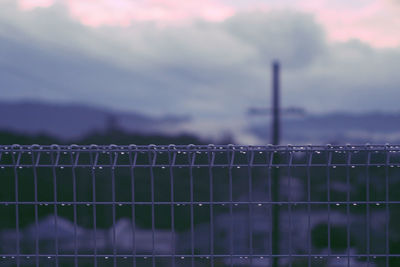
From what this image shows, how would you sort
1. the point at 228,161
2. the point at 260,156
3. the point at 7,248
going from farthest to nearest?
the point at 7,248
the point at 260,156
the point at 228,161

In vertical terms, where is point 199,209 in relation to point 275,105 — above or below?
→ below

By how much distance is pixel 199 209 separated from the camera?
2.31 metres

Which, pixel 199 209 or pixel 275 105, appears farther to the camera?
pixel 275 105

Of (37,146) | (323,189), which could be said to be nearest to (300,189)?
(323,189)

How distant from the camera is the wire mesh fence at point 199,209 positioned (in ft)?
6.40

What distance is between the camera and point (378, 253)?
210 centimetres

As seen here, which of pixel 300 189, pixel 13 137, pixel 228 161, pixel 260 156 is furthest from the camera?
pixel 13 137

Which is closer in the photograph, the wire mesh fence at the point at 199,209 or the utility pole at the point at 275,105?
the wire mesh fence at the point at 199,209

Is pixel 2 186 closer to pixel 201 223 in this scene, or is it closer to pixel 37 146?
pixel 37 146

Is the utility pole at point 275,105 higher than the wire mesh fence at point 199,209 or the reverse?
higher

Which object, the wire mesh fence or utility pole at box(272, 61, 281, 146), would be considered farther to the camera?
utility pole at box(272, 61, 281, 146)

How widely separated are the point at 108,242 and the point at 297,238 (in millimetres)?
892

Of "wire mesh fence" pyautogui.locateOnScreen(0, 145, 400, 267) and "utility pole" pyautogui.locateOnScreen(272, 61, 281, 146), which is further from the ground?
"utility pole" pyautogui.locateOnScreen(272, 61, 281, 146)

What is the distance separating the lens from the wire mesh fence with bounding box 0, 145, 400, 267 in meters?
1.95
